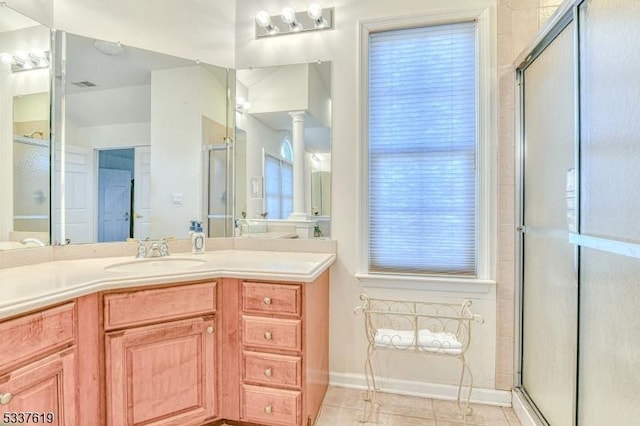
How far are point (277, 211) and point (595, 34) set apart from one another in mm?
1798

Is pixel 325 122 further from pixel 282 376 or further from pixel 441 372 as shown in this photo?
pixel 441 372

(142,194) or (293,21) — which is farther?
(293,21)

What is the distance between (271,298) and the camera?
63.8 inches

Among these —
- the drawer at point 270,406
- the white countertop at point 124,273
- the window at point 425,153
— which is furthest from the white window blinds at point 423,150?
the drawer at point 270,406

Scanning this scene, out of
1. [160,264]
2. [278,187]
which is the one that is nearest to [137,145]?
[160,264]

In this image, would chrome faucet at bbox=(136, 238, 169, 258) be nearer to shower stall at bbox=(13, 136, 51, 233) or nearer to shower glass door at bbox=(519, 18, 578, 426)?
shower stall at bbox=(13, 136, 51, 233)

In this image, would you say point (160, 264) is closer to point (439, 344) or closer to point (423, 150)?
point (439, 344)

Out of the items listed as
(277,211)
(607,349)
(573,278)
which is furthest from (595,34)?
(277,211)

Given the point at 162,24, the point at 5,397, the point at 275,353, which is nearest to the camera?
the point at 5,397

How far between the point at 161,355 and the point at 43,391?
426mm

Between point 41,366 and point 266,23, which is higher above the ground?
point 266,23

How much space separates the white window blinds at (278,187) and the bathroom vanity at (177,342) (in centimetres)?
52

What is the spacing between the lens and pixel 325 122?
2180mm

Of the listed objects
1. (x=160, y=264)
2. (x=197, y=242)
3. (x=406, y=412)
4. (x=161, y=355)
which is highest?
(x=197, y=242)
